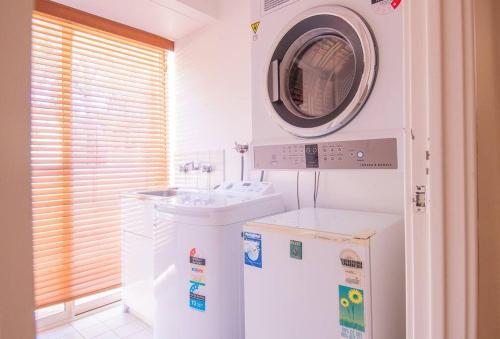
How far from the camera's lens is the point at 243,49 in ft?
7.25

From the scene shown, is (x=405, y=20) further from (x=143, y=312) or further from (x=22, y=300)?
(x=143, y=312)

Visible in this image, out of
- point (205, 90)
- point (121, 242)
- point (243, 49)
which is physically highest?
point (243, 49)

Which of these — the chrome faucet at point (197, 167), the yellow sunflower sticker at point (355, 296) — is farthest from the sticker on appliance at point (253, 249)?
the chrome faucet at point (197, 167)

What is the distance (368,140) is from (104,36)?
241 cm

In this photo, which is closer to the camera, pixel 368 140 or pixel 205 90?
pixel 368 140

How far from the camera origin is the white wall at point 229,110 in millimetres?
1593

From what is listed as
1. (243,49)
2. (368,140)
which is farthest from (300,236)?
(243,49)

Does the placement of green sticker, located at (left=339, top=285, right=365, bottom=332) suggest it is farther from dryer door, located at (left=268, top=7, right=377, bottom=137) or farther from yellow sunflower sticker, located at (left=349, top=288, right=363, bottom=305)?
dryer door, located at (left=268, top=7, right=377, bottom=137)

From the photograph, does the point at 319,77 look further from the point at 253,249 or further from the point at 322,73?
the point at 253,249

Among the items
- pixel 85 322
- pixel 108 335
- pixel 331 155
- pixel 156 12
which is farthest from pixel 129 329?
pixel 156 12

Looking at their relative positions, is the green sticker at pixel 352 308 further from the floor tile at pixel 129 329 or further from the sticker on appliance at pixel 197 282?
the floor tile at pixel 129 329

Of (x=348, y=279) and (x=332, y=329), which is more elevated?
(x=348, y=279)

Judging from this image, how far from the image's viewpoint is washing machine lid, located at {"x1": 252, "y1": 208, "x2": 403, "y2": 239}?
1004 mm

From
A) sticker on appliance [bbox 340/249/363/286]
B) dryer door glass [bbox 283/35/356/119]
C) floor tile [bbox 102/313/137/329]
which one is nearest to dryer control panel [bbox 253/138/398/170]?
dryer door glass [bbox 283/35/356/119]
